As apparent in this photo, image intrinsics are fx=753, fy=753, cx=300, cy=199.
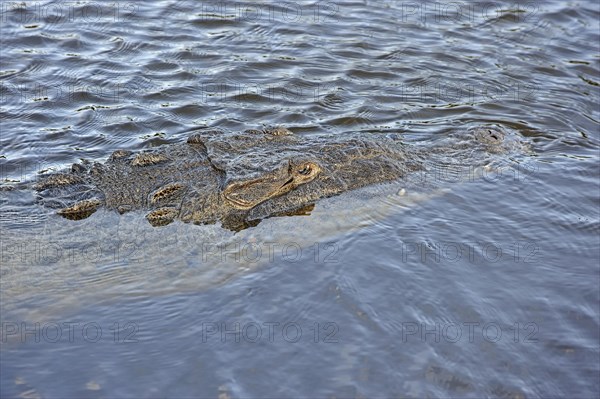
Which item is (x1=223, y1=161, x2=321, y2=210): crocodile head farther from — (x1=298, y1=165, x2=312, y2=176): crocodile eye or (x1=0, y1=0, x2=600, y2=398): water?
(x1=0, y1=0, x2=600, y2=398): water

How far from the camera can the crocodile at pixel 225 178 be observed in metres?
6.69

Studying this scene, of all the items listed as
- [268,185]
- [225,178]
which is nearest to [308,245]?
[268,185]

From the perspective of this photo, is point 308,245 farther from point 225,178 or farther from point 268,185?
point 225,178

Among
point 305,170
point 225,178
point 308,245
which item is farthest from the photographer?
point 305,170

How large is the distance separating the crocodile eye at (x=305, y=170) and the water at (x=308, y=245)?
0.35m

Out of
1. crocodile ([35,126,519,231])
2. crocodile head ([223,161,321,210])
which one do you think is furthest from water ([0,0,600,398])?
crocodile head ([223,161,321,210])

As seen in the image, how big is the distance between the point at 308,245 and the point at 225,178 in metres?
0.98

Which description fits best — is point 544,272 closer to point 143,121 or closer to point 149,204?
point 149,204

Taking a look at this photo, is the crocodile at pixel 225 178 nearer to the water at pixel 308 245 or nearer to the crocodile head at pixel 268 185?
the crocodile head at pixel 268 185

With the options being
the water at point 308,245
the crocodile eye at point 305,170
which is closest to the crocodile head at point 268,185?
the crocodile eye at point 305,170

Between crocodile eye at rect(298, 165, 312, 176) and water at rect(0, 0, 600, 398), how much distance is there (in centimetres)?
35

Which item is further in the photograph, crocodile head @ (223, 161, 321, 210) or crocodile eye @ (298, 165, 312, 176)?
crocodile eye @ (298, 165, 312, 176)

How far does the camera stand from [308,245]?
6.94 m

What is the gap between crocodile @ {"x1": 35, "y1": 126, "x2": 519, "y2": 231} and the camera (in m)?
6.69
